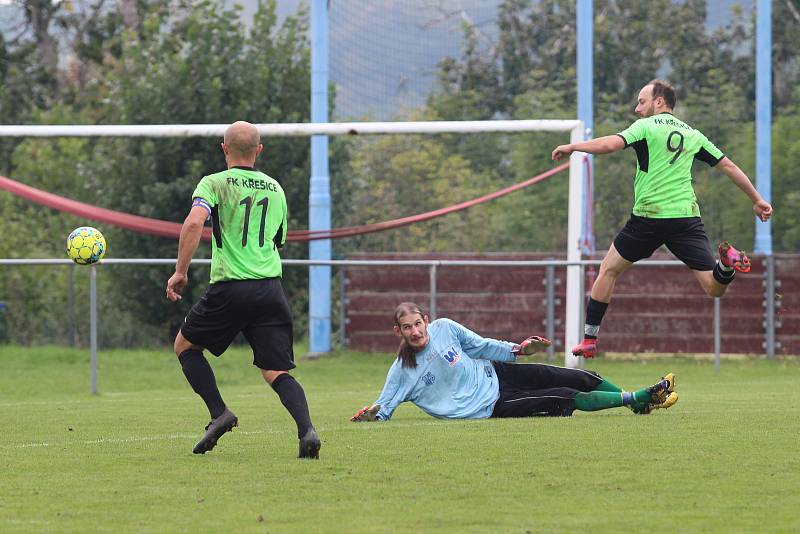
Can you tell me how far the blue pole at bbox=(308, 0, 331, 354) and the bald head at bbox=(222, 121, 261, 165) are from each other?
544 inches

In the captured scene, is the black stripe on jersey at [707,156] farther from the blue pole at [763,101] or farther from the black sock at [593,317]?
the blue pole at [763,101]

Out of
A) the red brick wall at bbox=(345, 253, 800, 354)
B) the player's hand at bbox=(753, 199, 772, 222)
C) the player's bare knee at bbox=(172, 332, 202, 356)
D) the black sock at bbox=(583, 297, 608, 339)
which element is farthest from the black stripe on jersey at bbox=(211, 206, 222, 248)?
the red brick wall at bbox=(345, 253, 800, 354)

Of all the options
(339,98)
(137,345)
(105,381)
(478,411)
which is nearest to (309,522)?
(478,411)

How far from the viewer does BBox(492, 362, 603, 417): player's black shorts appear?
33.5ft

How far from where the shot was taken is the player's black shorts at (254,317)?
26.4ft

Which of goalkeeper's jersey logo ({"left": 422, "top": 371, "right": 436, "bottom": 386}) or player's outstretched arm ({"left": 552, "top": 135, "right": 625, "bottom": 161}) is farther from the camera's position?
goalkeeper's jersey logo ({"left": 422, "top": 371, "right": 436, "bottom": 386})

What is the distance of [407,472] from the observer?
7.36m

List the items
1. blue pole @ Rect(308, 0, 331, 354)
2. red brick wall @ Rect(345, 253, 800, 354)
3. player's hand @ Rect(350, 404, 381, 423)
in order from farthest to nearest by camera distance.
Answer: red brick wall @ Rect(345, 253, 800, 354)
blue pole @ Rect(308, 0, 331, 354)
player's hand @ Rect(350, 404, 381, 423)

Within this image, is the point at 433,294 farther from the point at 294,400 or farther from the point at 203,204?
the point at 203,204

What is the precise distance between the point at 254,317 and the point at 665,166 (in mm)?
3518

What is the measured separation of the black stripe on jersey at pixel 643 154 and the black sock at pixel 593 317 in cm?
120

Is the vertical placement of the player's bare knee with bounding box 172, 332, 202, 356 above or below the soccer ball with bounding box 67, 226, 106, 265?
below

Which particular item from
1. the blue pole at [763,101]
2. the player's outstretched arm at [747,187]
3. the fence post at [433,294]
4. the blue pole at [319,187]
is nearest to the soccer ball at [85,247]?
the player's outstretched arm at [747,187]

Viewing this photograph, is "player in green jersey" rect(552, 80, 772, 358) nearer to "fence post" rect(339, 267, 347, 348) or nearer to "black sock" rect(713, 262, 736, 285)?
"black sock" rect(713, 262, 736, 285)
